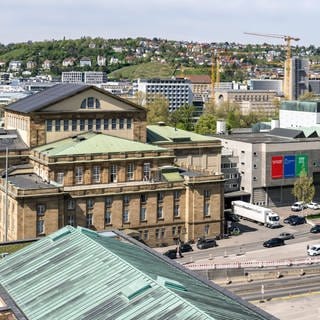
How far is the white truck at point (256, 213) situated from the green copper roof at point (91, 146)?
63.0ft

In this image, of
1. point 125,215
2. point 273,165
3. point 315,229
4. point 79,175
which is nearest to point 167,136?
point 273,165

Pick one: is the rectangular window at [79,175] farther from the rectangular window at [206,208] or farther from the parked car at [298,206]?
the parked car at [298,206]

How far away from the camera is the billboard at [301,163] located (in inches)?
4461

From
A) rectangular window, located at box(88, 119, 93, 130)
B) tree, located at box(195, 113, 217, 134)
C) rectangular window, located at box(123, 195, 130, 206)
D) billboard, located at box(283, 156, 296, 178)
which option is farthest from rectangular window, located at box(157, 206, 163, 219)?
tree, located at box(195, 113, 217, 134)

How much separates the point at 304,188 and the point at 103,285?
7768 cm

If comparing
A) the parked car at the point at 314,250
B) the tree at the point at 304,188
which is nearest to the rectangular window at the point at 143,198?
the parked car at the point at 314,250

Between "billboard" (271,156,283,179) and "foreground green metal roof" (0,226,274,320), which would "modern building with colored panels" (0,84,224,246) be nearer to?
"billboard" (271,156,283,179)

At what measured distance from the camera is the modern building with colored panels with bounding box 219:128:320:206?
11162 centimetres

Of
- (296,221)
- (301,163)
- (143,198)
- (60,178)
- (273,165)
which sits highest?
(60,178)

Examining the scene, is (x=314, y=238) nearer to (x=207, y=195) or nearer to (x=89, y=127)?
(x=207, y=195)

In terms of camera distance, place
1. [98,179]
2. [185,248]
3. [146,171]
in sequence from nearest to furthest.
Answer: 1. [185,248]
2. [98,179]
3. [146,171]

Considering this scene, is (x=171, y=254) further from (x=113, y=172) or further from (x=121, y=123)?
(x=121, y=123)

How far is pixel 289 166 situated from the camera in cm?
11281

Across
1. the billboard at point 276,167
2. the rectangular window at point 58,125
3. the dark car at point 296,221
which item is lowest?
the dark car at point 296,221
